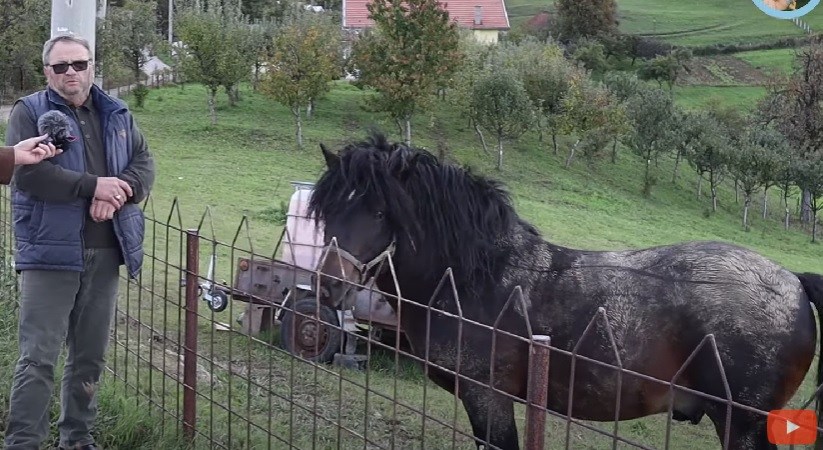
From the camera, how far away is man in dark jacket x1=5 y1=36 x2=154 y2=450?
346 centimetres

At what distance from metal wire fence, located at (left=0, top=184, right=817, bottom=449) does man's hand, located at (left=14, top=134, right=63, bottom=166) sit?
0.79 meters

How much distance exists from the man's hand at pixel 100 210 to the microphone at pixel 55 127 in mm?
276

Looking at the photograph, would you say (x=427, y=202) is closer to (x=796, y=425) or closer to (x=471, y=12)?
(x=796, y=425)

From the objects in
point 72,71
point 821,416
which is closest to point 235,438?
point 72,71

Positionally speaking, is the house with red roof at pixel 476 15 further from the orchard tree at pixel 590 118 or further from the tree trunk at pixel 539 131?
the orchard tree at pixel 590 118

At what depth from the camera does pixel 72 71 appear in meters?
3.53

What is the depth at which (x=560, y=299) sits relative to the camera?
4.09 metres

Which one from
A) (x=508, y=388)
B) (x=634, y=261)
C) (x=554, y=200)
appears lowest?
(x=554, y=200)

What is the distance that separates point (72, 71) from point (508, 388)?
2.42 meters

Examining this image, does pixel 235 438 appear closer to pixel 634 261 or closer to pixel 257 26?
pixel 634 261

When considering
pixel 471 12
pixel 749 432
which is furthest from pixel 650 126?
pixel 749 432

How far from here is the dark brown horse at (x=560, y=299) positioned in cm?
388

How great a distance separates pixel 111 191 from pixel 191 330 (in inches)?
32.6

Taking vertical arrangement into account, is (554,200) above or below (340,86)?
below
